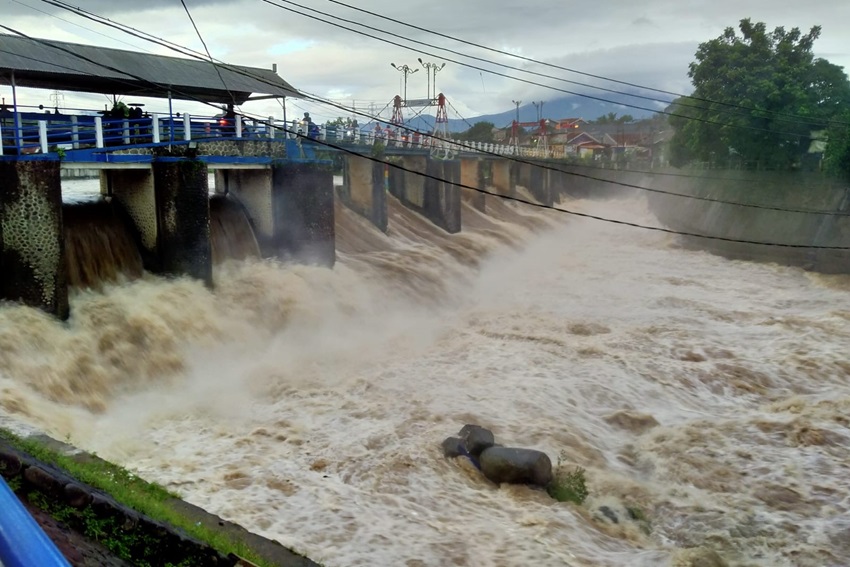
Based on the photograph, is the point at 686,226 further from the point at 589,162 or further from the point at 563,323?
the point at 589,162

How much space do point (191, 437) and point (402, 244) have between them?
15898 millimetres

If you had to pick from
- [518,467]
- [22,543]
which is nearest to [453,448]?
[518,467]

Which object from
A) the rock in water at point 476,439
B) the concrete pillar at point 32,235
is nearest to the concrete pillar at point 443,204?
the concrete pillar at point 32,235

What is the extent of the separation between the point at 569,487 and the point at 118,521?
5960 mm

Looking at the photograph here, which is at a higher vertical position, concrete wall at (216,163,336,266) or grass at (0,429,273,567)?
concrete wall at (216,163,336,266)

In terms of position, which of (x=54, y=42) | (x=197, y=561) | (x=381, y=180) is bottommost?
(x=197, y=561)

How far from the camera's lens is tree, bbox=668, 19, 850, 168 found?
33531mm

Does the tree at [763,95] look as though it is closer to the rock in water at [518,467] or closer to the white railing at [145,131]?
the white railing at [145,131]

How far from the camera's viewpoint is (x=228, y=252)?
18.2 m

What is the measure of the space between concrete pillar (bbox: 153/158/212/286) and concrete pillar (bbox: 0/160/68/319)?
2909 millimetres

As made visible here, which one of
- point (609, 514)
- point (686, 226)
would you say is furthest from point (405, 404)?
point (686, 226)

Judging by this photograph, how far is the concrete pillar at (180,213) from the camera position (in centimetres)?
1570

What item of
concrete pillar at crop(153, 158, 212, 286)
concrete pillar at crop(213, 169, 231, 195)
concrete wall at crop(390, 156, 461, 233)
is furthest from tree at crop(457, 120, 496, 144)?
concrete pillar at crop(153, 158, 212, 286)

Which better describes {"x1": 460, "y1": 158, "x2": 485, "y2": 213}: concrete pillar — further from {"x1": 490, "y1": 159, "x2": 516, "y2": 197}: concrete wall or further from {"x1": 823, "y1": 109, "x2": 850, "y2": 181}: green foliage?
{"x1": 823, "y1": 109, "x2": 850, "y2": 181}: green foliage
